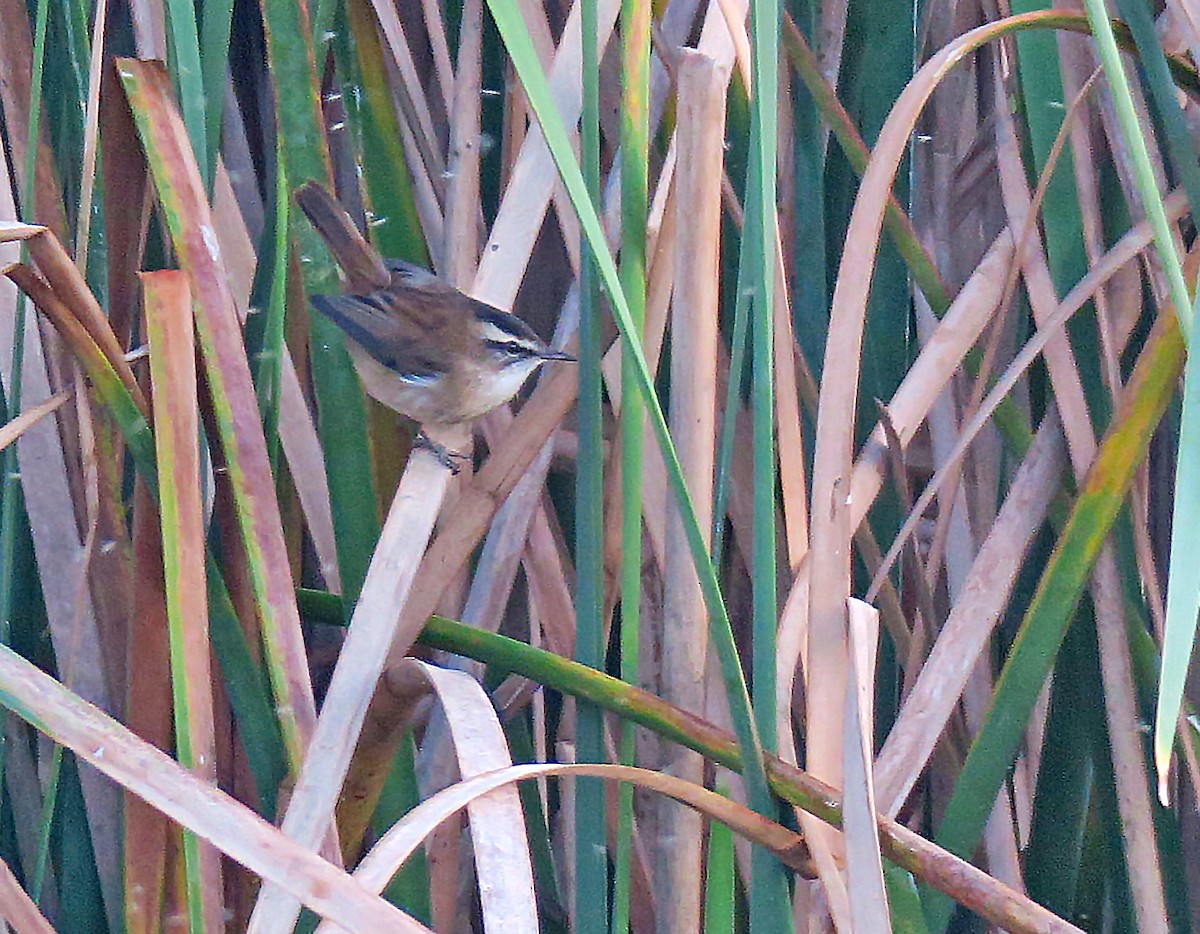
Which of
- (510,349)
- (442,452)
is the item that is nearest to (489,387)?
(510,349)

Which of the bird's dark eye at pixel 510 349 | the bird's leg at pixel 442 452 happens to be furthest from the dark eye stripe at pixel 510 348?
the bird's leg at pixel 442 452

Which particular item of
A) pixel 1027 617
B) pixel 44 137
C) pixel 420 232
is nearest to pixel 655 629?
pixel 1027 617

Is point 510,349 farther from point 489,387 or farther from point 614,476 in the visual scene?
point 614,476

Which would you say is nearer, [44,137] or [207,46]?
[207,46]

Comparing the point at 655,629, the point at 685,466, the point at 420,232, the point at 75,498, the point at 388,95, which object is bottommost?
the point at 655,629

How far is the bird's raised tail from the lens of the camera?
122cm

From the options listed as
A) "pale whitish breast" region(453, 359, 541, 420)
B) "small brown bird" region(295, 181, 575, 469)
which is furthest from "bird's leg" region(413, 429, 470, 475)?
"pale whitish breast" region(453, 359, 541, 420)

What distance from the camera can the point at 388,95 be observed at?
1319 mm

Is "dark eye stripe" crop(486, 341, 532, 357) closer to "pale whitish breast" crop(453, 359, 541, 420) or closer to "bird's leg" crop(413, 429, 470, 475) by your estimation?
"pale whitish breast" crop(453, 359, 541, 420)

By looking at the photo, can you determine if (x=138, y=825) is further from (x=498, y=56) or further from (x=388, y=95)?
(x=498, y=56)

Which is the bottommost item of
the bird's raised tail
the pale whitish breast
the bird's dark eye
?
the pale whitish breast

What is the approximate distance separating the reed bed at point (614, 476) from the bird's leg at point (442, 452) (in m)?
0.05

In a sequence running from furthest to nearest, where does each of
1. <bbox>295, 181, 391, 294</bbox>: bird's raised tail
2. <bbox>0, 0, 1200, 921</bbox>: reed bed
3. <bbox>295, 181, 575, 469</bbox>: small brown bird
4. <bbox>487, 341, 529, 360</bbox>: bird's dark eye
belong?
<bbox>487, 341, 529, 360</bbox>: bird's dark eye → <bbox>295, 181, 575, 469</bbox>: small brown bird → <bbox>295, 181, 391, 294</bbox>: bird's raised tail → <bbox>0, 0, 1200, 921</bbox>: reed bed

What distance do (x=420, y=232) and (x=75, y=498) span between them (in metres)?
0.44
